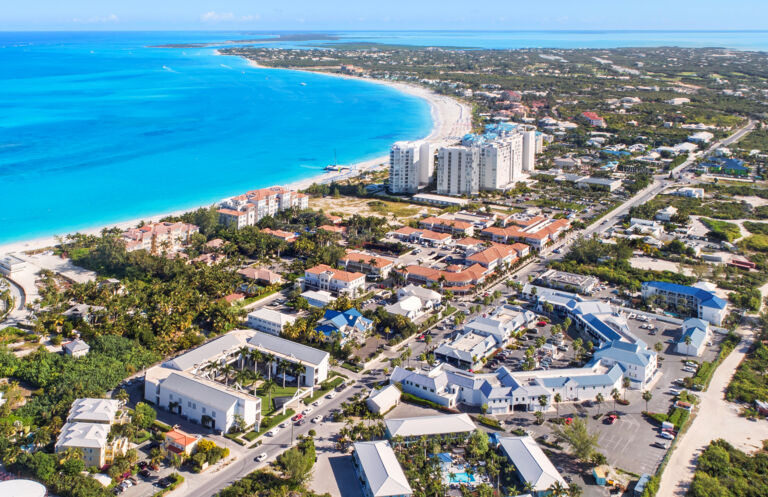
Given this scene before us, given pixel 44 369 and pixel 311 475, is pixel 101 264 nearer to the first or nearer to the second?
pixel 44 369

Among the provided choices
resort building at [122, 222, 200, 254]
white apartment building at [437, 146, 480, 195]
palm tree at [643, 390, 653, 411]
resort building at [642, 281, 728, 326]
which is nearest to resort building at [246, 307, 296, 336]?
resort building at [122, 222, 200, 254]

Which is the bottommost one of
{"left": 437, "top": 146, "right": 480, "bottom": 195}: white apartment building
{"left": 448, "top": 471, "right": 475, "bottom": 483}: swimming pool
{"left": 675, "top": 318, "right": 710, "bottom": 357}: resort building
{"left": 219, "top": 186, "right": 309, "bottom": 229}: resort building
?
{"left": 448, "top": 471, "right": 475, "bottom": 483}: swimming pool

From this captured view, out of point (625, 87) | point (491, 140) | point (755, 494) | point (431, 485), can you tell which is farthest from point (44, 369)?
point (625, 87)

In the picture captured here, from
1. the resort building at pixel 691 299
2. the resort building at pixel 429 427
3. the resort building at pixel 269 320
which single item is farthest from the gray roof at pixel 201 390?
the resort building at pixel 691 299

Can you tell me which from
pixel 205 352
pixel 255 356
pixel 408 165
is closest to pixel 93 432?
pixel 205 352

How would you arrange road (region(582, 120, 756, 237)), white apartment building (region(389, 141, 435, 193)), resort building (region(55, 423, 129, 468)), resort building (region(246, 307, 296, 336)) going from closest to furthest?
1. resort building (region(55, 423, 129, 468))
2. resort building (region(246, 307, 296, 336))
3. road (region(582, 120, 756, 237))
4. white apartment building (region(389, 141, 435, 193))

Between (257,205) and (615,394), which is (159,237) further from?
(615,394)

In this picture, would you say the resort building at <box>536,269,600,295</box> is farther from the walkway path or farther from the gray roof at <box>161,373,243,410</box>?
the gray roof at <box>161,373,243,410</box>
